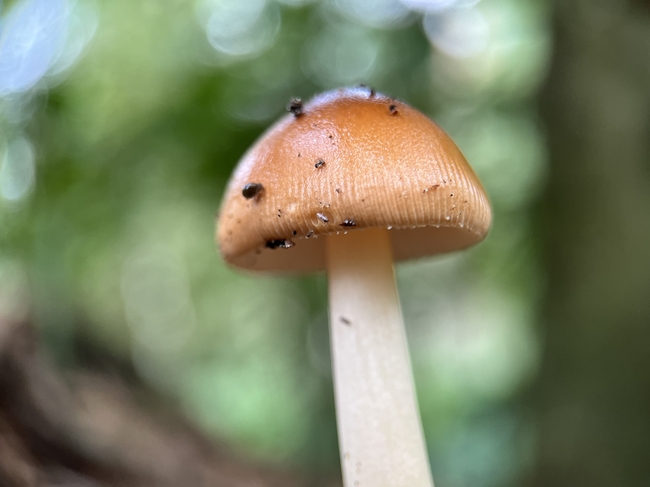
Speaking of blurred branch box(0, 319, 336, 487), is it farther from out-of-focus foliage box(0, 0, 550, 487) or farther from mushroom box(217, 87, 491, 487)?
mushroom box(217, 87, 491, 487)

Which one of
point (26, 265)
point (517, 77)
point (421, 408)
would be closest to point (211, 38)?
point (26, 265)

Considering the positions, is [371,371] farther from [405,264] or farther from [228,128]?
[228,128]

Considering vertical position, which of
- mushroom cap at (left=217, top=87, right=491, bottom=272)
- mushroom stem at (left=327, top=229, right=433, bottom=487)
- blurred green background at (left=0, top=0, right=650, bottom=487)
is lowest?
mushroom stem at (left=327, top=229, right=433, bottom=487)

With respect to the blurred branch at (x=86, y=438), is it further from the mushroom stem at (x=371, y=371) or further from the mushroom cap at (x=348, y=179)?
the mushroom cap at (x=348, y=179)

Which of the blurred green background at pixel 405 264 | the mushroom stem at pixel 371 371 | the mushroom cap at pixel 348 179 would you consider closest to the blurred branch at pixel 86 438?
the blurred green background at pixel 405 264

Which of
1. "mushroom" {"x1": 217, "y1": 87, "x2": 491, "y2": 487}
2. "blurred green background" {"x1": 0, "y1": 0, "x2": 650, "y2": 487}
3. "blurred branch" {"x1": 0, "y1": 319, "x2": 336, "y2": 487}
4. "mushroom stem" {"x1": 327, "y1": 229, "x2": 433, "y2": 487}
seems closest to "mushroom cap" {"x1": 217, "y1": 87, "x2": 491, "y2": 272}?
"mushroom" {"x1": 217, "y1": 87, "x2": 491, "y2": 487}

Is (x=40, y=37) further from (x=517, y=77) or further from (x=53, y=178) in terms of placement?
(x=517, y=77)
